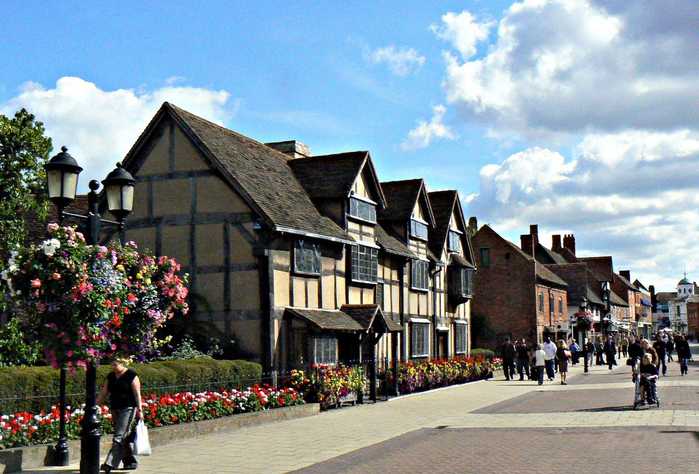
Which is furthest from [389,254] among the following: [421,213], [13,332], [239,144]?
[13,332]

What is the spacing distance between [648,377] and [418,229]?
15746 mm

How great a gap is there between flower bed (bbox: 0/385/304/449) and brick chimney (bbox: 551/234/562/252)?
71.2m

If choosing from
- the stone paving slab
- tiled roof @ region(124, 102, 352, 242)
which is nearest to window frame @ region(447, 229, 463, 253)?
tiled roof @ region(124, 102, 352, 242)

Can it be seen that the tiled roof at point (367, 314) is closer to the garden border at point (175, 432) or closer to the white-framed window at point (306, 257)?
the white-framed window at point (306, 257)

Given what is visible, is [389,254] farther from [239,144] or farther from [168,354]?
[168,354]

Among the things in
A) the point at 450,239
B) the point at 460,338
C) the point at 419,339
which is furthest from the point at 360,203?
the point at 460,338

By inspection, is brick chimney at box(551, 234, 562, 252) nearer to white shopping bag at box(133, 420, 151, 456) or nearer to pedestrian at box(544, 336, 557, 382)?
pedestrian at box(544, 336, 557, 382)

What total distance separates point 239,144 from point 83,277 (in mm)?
16596

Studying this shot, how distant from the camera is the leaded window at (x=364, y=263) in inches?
1087

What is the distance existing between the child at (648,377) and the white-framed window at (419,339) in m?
13.6

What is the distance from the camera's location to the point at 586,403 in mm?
22500

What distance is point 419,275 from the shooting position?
34.2 m

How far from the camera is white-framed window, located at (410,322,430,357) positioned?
33.2m

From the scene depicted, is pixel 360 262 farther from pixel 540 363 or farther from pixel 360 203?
pixel 540 363
